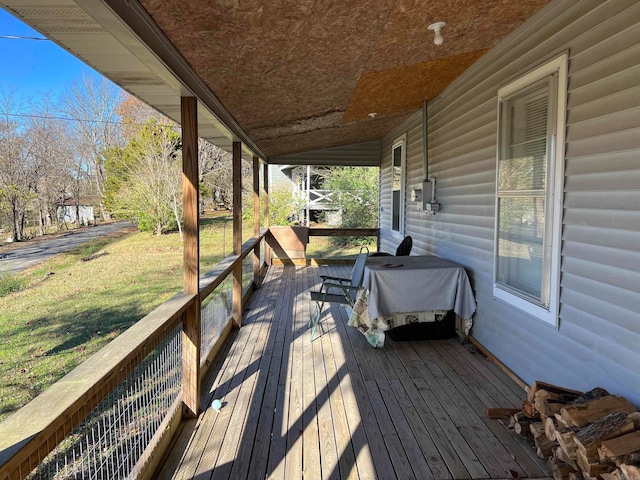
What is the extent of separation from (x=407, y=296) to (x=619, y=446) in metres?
2.15

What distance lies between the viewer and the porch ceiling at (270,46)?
160cm

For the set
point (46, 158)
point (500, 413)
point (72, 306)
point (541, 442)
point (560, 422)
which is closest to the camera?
→ point (560, 422)

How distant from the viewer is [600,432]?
65.4 inches

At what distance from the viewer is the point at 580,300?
2.22m

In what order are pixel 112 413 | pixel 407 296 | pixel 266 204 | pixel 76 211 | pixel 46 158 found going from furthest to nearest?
pixel 266 204
pixel 407 296
pixel 76 211
pixel 46 158
pixel 112 413

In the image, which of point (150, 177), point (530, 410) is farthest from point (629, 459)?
point (150, 177)

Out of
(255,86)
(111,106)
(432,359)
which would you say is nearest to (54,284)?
(111,106)

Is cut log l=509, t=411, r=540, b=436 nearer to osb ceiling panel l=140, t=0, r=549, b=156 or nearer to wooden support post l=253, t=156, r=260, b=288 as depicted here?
osb ceiling panel l=140, t=0, r=549, b=156

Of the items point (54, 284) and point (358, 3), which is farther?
point (54, 284)

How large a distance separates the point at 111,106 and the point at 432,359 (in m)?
4.58

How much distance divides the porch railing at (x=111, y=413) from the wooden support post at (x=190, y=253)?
0.17 feet

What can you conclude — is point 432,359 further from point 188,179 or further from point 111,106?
point 111,106

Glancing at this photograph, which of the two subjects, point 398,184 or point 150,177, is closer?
point 398,184

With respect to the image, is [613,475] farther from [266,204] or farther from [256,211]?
[266,204]
